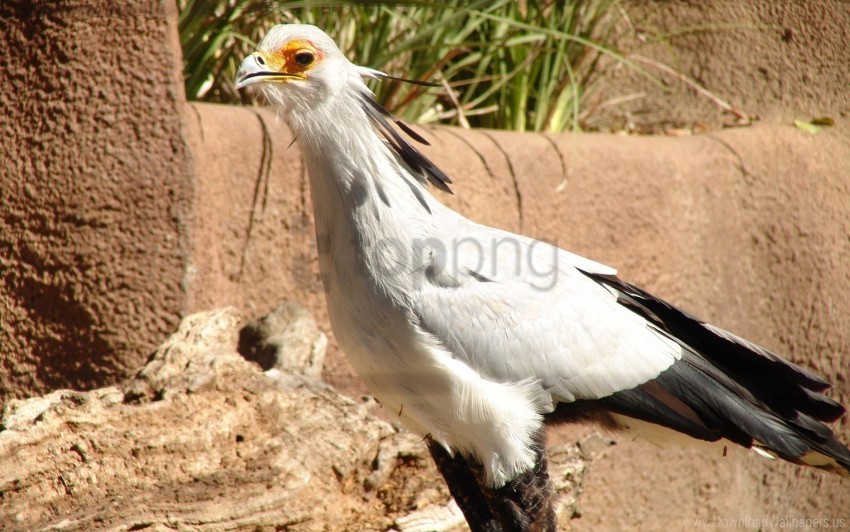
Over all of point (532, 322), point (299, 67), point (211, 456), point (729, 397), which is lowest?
point (211, 456)

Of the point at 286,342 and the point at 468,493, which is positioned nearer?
the point at 468,493

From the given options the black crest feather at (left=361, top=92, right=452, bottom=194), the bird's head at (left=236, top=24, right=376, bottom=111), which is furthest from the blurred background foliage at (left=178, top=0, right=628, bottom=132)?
the black crest feather at (left=361, top=92, right=452, bottom=194)

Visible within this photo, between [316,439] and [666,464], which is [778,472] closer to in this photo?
[666,464]

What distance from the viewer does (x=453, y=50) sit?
4383 millimetres

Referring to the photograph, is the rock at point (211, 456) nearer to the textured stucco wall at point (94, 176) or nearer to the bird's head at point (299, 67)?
the textured stucco wall at point (94, 176)

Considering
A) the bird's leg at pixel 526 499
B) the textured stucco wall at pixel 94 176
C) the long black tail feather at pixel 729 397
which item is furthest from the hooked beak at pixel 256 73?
the bird's leg at pixel 526 499

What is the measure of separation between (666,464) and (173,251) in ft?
8.84

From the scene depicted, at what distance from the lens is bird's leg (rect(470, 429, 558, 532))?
2.65m

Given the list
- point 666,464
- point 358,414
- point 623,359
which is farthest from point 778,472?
point 358,414

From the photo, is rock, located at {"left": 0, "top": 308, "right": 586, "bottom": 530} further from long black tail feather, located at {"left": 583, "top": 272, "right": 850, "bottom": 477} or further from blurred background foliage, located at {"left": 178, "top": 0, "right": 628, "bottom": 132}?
blurred background foliage, located at {"left": 178, "top": 0, "right": 628, "bottom": 132}

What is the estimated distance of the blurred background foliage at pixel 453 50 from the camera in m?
3.96

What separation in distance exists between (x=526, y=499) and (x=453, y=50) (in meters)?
2.55

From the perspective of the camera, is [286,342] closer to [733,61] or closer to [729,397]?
[729,397]

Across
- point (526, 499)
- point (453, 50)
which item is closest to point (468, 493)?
point (526, 499)
